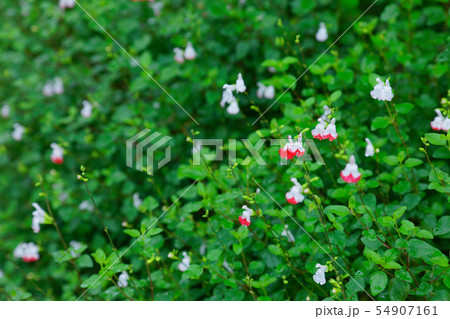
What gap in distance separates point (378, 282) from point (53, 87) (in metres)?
2.22

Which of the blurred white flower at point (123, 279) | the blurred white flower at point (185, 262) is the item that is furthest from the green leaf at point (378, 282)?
the blurred white flower at point (123, 279)

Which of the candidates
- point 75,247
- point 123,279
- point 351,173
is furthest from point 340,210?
point 75,247

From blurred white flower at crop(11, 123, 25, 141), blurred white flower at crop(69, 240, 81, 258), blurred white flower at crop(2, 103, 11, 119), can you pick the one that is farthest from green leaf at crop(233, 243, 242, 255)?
blurred white flower at crop(2, 103, 11, 119)

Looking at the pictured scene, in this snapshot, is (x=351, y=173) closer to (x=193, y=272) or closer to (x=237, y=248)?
(x=237, y=248)

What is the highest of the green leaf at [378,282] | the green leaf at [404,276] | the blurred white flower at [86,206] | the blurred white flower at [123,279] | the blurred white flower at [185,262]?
the green leaf at [378,282]

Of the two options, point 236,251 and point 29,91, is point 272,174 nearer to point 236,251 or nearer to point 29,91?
point 236,251

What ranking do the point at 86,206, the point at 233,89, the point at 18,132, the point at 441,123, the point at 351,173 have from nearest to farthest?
the point at 351,173 < the point at 441,123 < the point at 233,89 < the point at 86,206 < the point at 18,132

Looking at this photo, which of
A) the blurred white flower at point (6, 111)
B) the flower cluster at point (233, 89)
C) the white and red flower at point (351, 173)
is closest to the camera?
the white and red flower at point (351, 173)

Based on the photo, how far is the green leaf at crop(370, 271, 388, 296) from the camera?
46.5 inches

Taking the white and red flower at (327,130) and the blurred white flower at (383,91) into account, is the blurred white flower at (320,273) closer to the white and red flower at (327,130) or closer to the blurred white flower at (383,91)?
the white and red flower at (327,130)

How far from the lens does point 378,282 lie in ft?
3.92

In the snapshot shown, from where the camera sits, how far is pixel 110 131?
223 centimetres

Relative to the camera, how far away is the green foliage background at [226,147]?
1.41 meters
